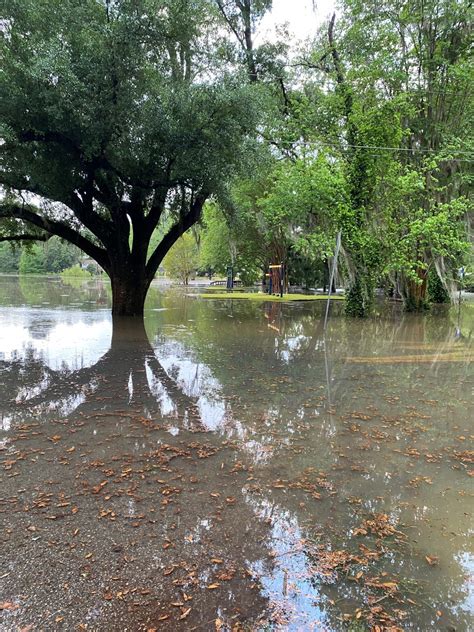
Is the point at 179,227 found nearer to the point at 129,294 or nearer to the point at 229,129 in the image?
the point at 129,294

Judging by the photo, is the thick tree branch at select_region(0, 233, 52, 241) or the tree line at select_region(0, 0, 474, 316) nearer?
the tree line at select_region(0, 0, 474, 316)

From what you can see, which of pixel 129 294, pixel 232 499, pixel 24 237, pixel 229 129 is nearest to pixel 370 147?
pixel 229 129

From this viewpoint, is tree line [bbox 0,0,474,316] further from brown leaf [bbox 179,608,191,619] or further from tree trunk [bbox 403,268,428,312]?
brown leaf [bbox 179,608,191,619]

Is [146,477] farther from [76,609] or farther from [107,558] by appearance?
[76,609]

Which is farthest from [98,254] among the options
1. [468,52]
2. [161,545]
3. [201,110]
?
[468,52]

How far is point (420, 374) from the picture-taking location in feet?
24.3

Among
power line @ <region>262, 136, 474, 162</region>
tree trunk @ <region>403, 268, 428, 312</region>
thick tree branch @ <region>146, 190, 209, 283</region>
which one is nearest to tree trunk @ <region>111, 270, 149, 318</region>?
thick tree branch @ <region>146, 190, 209, 283</region>

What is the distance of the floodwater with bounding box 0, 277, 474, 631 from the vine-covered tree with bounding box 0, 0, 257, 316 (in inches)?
189

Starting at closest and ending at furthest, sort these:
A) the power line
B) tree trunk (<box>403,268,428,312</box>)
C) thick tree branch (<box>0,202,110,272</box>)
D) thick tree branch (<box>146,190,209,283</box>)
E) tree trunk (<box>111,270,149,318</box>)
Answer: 1. thick tree branch (<box>0,202,110,272</box>)
2. thick tree branch (<box>146,190,209,283</box>)
3. the power line
4. tree trunk (<box>111,270,149,318</box>)
5. tree trunk (<box>403,268,428,312</box>)

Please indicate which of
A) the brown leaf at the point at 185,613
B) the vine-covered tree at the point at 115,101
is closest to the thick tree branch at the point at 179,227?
the vine-covered tree at the point at 115,101

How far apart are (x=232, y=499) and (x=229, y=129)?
792cm

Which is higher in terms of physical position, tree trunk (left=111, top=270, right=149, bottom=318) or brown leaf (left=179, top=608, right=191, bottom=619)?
tree trunk (left=111, top=270, right=149, bottom=318)

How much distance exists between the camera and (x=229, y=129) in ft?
29.8

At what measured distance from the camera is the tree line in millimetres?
8204
